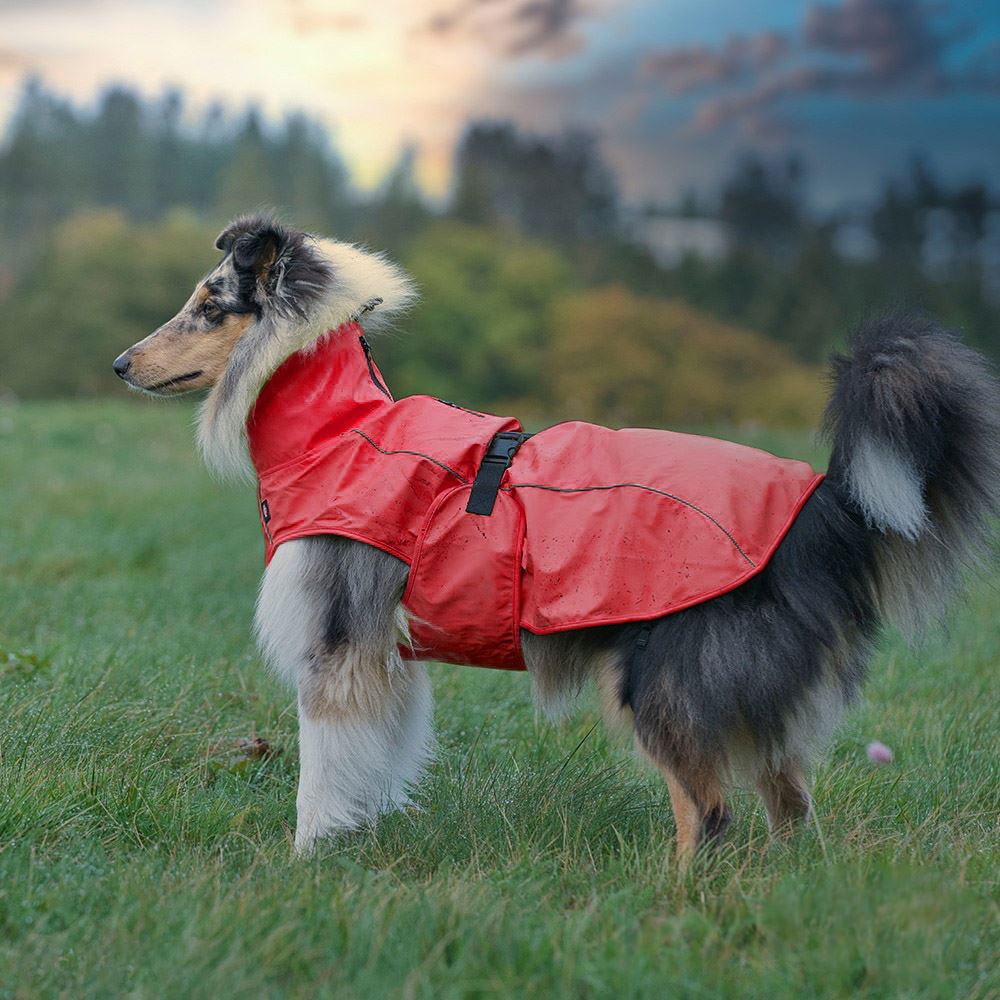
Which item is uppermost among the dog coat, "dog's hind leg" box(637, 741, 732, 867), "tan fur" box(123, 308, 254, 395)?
"tan fur" box(123, 308, 254, 395)

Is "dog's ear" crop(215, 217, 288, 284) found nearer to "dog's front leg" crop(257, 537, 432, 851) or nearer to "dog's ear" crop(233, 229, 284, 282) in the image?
"dog's ear" crop(233, 229, 284, 282)

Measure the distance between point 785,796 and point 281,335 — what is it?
2.17 meters

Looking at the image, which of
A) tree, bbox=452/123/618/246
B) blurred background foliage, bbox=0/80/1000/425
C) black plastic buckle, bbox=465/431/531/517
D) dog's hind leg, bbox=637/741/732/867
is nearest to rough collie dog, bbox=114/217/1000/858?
dog's hind leg, bbox=637/741/732/867

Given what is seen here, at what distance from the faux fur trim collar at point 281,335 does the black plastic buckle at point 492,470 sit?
688 millimetres

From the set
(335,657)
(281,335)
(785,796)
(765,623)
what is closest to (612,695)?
(765,623)

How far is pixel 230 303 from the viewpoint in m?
3.68

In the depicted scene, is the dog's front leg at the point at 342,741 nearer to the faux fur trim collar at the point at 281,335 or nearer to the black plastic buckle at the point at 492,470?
the black plastic buckle at the point at 492,470

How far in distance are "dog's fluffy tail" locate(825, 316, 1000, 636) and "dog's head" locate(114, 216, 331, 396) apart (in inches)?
68.2

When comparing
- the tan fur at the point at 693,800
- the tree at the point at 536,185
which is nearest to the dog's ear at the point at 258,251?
the tan fur at the point at 693,800

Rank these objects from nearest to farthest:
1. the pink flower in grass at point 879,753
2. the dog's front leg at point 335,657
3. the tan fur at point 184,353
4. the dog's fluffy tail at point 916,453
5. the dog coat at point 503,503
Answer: the dog's fluffy tail at point 916,453
the dog coat at point 503,503
the dog's front leg at point 335,657
the tan fur at point 184,353
the pink flower in grass at point 879,753

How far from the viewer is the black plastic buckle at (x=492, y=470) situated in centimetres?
322

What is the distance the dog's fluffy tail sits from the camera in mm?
2906

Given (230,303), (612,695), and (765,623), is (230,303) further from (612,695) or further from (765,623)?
(765,623)

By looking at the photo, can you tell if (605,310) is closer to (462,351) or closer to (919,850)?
(462,351)
